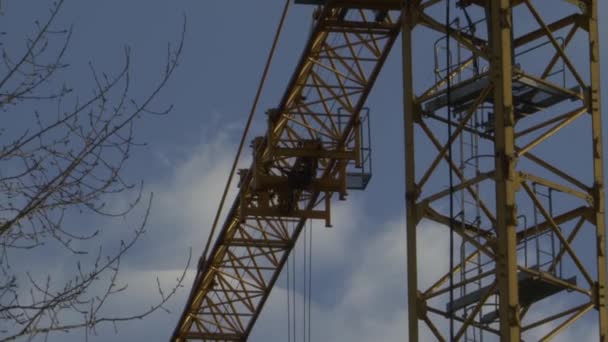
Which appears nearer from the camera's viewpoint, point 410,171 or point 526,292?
point 526,292

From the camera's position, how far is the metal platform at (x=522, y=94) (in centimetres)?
3128

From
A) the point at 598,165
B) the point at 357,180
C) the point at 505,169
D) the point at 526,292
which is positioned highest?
the point at 357,180

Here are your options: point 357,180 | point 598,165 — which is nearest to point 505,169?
point 598,165

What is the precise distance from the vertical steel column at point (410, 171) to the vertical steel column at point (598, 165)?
305cm

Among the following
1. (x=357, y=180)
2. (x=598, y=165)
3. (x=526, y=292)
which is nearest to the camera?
(x=526, y=292)

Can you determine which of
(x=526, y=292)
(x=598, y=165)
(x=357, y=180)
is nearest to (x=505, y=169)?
(x=526, y=292)

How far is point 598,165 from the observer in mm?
31672

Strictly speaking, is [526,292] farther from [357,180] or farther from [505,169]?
[357,180]

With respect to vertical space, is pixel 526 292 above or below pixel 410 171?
below

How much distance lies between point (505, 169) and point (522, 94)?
228 centimetres

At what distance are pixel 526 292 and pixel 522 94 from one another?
11.6 ft

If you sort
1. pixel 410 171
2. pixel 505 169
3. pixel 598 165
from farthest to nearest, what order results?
pixel 410 171 < pixel 598 165 < pixel 505 169

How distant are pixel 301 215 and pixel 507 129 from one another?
18.8 m

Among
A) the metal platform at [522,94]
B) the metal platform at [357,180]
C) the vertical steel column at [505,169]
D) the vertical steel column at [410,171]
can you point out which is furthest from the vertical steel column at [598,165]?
the metal platform at [357,180]
